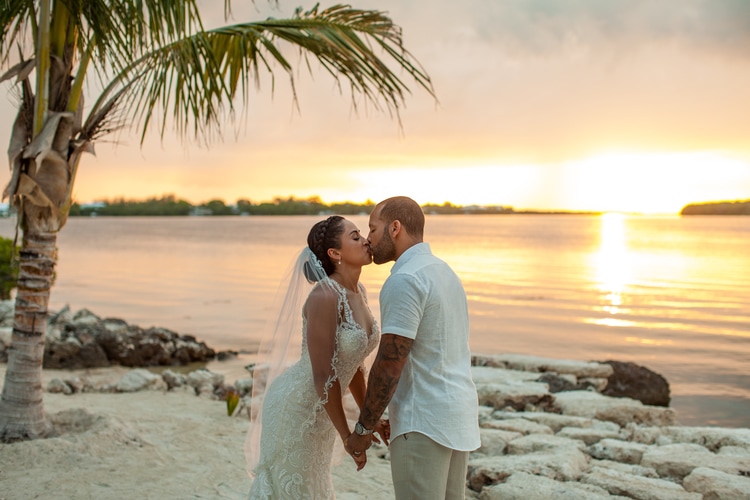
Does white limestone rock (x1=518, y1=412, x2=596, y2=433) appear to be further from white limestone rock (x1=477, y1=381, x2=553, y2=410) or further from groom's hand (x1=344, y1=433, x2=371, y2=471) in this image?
groom's hand (x1=344, y1=433, x2=371, y2=471)

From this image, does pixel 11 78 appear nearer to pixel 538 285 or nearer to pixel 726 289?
pixel 538 285

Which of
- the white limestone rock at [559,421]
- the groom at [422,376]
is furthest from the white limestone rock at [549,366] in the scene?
the groom at [422,376]

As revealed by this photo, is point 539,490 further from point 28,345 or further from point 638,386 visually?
point 638,386

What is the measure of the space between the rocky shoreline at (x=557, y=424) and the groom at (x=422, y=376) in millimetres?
2640

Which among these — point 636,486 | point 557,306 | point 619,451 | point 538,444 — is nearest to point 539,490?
point 636,486

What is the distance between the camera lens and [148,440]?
255 inches

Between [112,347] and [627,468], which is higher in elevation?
[627,468]

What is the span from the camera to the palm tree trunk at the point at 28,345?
5.80 meters

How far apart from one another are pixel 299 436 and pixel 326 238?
3.63ft

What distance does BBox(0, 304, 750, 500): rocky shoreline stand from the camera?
5.85 m

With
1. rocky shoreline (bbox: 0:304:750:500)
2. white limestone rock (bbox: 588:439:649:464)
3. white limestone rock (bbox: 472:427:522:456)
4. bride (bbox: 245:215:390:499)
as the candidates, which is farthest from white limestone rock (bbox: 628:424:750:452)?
bride (bbox: 245:215:390:499)

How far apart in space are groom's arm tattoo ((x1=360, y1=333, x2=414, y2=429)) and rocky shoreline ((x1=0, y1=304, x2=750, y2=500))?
2.86m

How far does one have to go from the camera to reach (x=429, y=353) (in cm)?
324

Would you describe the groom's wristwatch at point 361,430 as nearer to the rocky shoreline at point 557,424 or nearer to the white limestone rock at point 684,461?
the rocky shoreline at point 557,424
